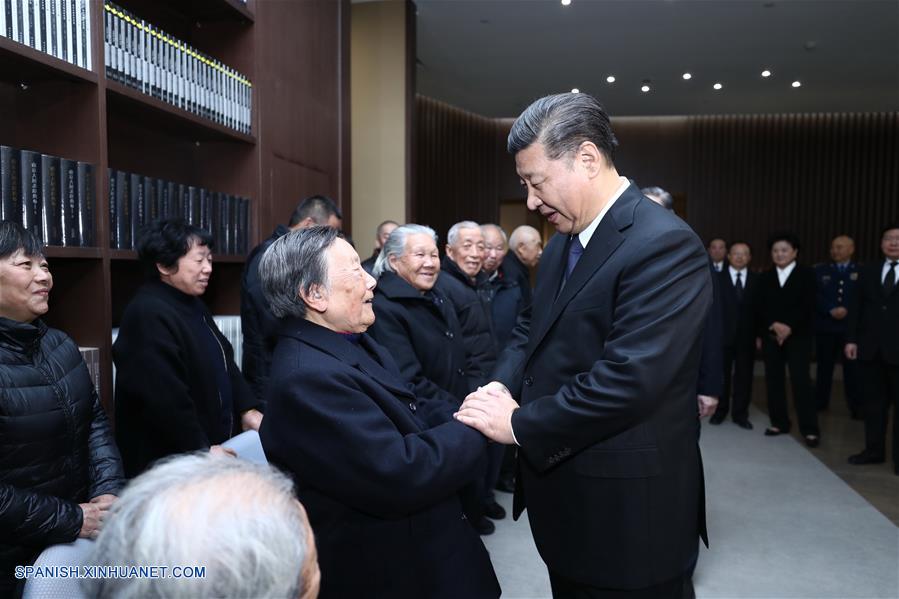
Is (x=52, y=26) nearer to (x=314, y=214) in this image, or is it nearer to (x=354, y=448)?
(x=314, y=214)

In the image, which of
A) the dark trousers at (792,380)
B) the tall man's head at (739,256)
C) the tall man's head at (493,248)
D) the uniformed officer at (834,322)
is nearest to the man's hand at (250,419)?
the tall man's head at (493,248)

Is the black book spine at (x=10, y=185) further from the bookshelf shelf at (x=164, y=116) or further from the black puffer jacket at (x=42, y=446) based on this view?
the bookshelf shelf at (x=164, y=116)

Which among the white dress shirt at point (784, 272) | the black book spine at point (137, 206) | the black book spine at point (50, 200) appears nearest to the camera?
the black book spine at point (50, 200)

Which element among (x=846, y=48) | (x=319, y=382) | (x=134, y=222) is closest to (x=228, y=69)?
(x=134, y=222)

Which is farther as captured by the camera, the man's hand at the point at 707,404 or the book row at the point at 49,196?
the man's hand at the point at 707,404

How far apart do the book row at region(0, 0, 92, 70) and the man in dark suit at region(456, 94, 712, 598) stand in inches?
68.2

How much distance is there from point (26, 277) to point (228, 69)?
6.69 feet

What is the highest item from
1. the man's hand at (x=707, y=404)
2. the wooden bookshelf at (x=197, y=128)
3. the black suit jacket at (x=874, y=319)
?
the wooden bookshelf at (x=197, y=128)

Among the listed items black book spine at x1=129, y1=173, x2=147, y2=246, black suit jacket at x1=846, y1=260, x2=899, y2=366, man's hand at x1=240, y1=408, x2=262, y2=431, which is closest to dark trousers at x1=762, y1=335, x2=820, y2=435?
black suit jacket at x1=846, y1=260, x2=899, y2=366

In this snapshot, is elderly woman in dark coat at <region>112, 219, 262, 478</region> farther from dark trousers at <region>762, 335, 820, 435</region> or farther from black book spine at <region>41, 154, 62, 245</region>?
dark trousers at <region>762, 335, 820, 435</region>

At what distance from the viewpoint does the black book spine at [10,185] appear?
211 cm

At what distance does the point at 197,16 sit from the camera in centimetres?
367

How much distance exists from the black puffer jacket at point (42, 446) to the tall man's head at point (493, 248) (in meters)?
3.09

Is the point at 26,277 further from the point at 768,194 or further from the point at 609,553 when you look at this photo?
the point at 768,194
